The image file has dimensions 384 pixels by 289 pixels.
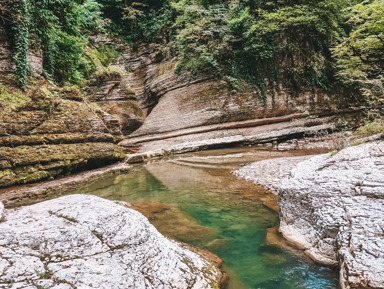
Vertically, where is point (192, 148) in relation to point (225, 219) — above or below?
above

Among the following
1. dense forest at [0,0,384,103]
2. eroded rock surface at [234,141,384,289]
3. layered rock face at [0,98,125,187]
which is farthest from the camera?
dense forest at [0,0,384,103]

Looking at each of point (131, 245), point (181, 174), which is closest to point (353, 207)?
point (131, 245)

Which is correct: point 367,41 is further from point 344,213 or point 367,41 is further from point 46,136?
point 46,136

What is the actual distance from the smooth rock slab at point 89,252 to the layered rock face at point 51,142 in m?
5.65

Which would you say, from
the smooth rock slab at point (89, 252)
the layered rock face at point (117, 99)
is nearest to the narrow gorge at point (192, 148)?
the smooth rock slab at point (89, 252)

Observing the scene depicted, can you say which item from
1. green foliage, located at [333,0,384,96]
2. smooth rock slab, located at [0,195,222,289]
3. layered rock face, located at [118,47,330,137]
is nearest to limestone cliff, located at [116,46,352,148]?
layered rock face, located at [118,47,330,137]

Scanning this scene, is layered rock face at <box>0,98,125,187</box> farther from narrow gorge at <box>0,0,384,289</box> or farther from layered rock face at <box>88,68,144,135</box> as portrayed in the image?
layered rock face at <box>88,68,144,135</box>

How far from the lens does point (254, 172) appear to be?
24.3 ft

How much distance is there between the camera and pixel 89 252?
217 centimetres

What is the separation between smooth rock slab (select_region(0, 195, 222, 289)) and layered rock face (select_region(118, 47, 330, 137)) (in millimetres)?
12612

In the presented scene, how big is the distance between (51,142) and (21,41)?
446cm

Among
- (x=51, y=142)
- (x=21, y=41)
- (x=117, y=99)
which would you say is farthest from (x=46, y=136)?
(x=117, y=99)

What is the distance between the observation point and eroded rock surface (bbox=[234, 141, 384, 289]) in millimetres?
2283

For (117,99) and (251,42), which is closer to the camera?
(251,42)
